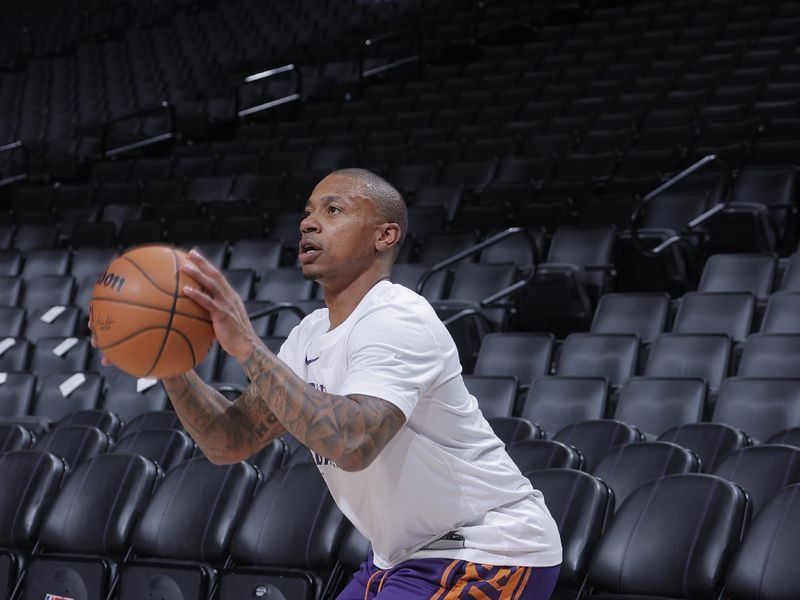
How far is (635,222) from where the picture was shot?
683 centimetres

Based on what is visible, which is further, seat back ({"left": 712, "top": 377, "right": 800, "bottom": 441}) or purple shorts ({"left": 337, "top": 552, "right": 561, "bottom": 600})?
seat back ({"left": 712, "top": 377, "right": 800, "bottom": 441})

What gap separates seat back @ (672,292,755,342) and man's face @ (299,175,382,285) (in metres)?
3.58

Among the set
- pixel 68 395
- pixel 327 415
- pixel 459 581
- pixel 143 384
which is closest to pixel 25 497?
pixel 143 384

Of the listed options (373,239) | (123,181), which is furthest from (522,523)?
(123,181)

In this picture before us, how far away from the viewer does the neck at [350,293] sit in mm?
2221

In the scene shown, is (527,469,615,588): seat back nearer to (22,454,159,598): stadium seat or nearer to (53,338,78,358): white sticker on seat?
(22,454,159,598): stadium seat

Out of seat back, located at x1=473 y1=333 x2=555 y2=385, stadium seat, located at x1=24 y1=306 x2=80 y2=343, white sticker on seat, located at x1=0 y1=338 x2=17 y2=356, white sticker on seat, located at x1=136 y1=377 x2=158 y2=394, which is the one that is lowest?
stadium seat, located at x1=24 y1=306 x2=80 y2=343

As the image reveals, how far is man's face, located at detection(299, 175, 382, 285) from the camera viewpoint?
216 centimetres

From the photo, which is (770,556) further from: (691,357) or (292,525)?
(691,357)

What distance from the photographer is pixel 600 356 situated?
17.7 feet

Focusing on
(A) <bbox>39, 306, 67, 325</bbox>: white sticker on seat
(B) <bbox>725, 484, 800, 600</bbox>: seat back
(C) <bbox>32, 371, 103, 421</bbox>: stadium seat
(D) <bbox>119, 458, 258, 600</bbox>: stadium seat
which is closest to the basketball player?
(B) <bbox>725, 484, 800, 600</bbox>: seat back

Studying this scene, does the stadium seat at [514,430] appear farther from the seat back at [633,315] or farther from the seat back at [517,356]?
the seat back at [633,315]

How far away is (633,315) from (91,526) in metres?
2.91

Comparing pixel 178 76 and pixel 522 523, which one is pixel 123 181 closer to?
pixel 178 76
